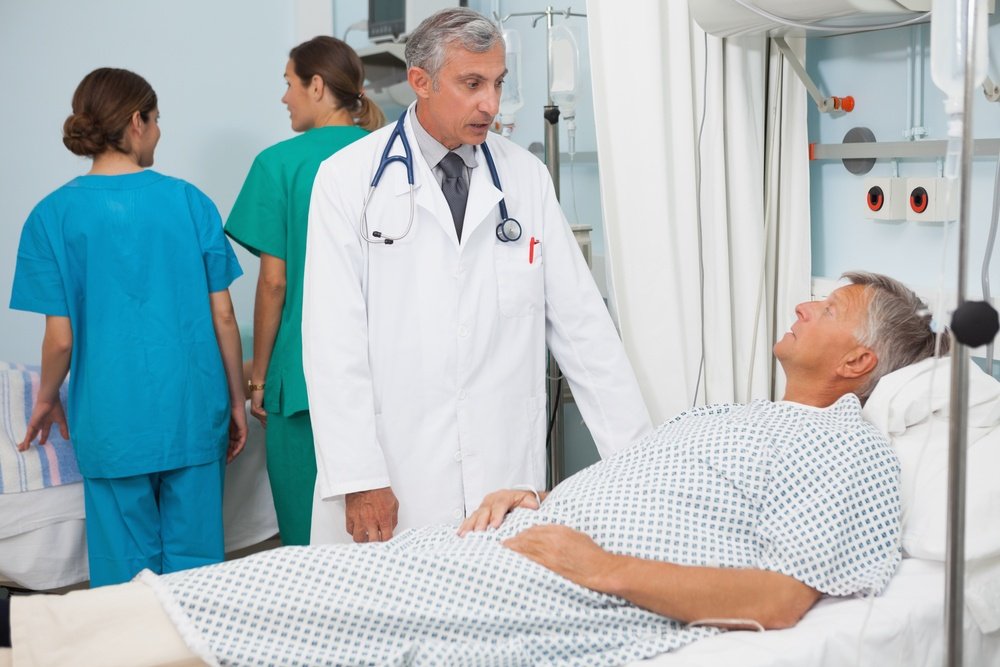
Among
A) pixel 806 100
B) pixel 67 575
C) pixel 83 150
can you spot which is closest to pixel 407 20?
→ pixel 83 150

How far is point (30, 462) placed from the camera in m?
2.32

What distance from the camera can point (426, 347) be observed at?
1.78 meters

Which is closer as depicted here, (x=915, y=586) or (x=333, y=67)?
(x=915, y=586)

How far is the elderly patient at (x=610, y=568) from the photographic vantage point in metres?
1.28

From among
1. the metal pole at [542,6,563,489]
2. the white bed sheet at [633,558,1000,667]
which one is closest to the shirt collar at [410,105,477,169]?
the metal pole at [542,6,563,489]

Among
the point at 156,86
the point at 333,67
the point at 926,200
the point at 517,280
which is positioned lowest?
the point at 517,280

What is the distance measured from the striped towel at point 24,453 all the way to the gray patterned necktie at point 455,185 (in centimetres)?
117

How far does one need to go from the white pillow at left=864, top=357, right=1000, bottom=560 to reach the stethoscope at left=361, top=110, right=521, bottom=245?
67 cm

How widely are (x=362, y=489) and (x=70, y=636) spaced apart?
0.56 m

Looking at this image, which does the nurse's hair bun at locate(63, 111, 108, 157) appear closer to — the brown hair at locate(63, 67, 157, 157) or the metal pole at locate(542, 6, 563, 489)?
the brown hair at locate(63, 67, 157, 157)

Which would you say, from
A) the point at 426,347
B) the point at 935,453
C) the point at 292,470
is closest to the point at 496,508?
the point at 426,347

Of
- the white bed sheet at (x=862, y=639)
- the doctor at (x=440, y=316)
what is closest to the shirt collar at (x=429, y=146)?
the doctor at (x=440, y=316)

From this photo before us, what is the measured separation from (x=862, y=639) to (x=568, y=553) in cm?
38

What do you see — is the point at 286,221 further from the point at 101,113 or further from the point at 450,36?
the point at 450,36
